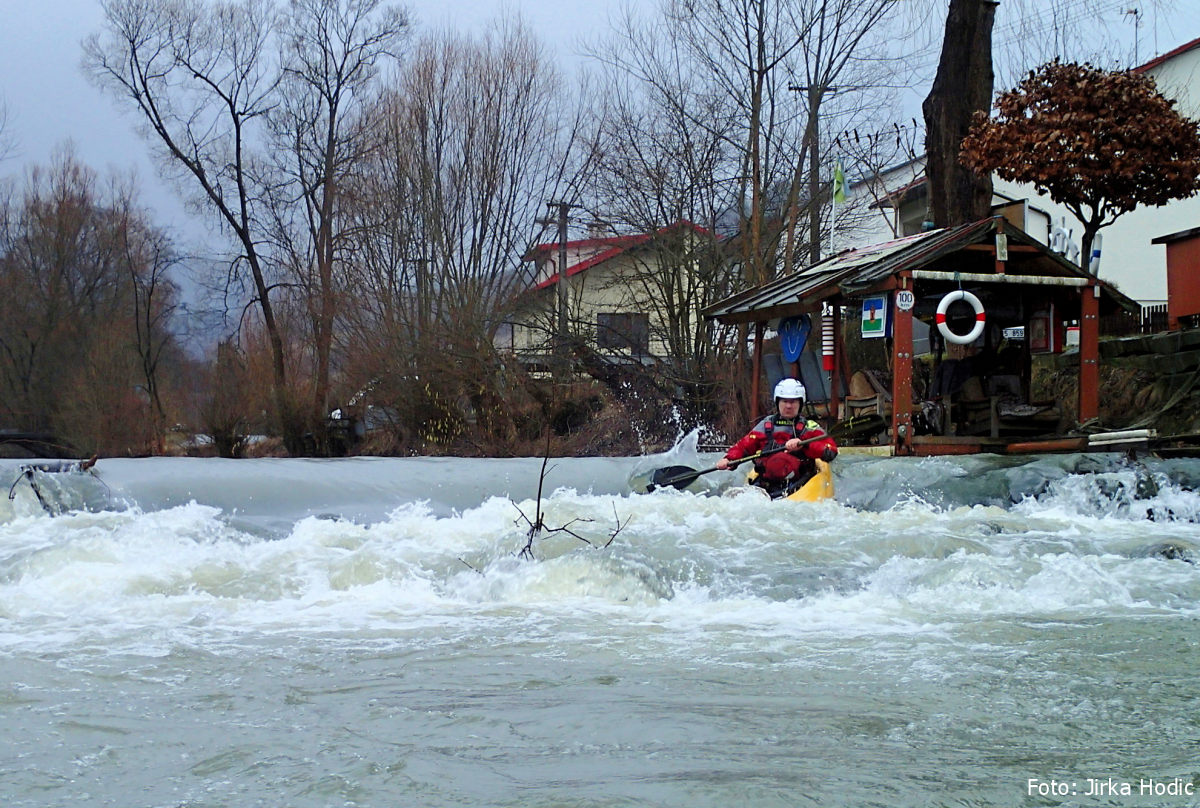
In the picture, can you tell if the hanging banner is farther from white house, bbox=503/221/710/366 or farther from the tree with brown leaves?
white house, bbox=503/221/710/366

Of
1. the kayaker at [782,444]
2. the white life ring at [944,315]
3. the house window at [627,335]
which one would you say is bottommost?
the kayaker at [782,444]

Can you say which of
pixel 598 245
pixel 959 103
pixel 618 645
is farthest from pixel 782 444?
pixel 598 245

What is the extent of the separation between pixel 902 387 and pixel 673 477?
241cm

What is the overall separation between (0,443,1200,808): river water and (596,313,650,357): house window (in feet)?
29.5

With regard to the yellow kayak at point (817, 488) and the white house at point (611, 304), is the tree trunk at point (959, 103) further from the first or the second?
the yellow kayak at point (817, 488)

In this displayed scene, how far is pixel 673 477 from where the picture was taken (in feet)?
39.1

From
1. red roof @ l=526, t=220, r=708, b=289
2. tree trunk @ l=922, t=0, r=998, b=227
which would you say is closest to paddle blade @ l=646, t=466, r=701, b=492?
tree trunk @ l=922, t=0, r=998, b=227

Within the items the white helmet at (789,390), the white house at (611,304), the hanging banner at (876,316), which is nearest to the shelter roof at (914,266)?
the hanging banner at (876,316)

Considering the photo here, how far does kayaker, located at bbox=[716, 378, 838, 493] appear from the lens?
403 inches

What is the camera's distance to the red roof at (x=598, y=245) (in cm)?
2010

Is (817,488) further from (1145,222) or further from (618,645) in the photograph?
(1145,222)

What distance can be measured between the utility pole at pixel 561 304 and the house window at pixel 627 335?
56 centimetres

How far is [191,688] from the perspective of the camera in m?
5.00

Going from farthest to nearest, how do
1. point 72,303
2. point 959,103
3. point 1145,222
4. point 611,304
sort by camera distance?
point 72,303 < point 1145,222 < point 611,304 < point 959,103
